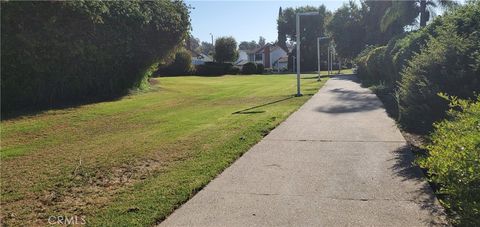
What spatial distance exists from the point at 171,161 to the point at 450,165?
180 inches

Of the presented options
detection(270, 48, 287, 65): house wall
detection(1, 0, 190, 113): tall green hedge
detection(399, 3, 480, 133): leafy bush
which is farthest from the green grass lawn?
detection(270, 48, 287, 65): house wall

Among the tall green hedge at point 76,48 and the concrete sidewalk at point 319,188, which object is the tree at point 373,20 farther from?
the concrete sidewalk at point 319,188

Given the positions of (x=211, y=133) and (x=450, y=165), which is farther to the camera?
(x=211, y=133)

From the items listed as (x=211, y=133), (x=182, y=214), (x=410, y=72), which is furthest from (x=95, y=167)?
(x=410, y=72)

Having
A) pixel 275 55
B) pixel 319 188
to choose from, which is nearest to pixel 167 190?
pixel 319 188

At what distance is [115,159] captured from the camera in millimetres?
7285

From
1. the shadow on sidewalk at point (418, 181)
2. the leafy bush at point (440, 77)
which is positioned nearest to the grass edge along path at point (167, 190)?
the shadow on sidewalk at point (418, 181)

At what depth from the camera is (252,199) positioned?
5.07 metres

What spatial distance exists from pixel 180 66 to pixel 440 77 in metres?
42.3

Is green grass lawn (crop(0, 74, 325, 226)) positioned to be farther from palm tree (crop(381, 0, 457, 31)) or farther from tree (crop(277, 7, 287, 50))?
tree (crop(277, 7, 287, 50))

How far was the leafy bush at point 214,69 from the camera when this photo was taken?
172 feet

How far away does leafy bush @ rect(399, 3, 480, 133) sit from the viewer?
6762mm

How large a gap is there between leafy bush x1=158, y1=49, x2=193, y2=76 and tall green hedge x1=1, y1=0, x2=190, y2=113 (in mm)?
25615

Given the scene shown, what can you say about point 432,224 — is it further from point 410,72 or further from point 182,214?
point 410,72
